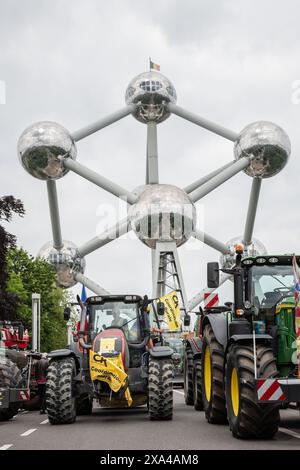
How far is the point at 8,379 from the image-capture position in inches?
658

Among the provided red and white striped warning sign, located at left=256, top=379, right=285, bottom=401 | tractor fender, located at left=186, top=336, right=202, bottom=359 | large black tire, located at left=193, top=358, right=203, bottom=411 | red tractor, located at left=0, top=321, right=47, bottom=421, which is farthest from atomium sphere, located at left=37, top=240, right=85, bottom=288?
red and white striped warning sign, located at left=256, top=379, right=285, bottom=401

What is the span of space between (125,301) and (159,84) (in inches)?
1524

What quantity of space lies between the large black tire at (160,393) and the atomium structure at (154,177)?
35457 millimetres

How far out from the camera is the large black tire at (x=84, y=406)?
17619 millimetres

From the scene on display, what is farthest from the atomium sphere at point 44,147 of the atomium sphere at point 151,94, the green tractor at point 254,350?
the green tractor at point 254,350

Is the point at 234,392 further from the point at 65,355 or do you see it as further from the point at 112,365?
the point at 65,355

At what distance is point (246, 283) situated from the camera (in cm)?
1334

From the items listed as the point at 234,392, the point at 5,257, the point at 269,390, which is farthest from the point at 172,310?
the point at 269,390

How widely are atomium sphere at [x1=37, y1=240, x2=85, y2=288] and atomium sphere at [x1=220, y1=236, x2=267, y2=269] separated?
10056 millimetres

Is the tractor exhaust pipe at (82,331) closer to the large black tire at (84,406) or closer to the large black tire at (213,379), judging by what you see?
the large black tire at (84,406)

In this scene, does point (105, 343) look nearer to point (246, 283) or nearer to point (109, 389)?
point (109, 389)

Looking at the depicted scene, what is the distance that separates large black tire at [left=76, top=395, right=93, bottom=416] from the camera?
694 inches

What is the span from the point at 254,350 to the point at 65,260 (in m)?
51.5

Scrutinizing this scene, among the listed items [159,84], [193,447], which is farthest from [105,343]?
[159,84]
